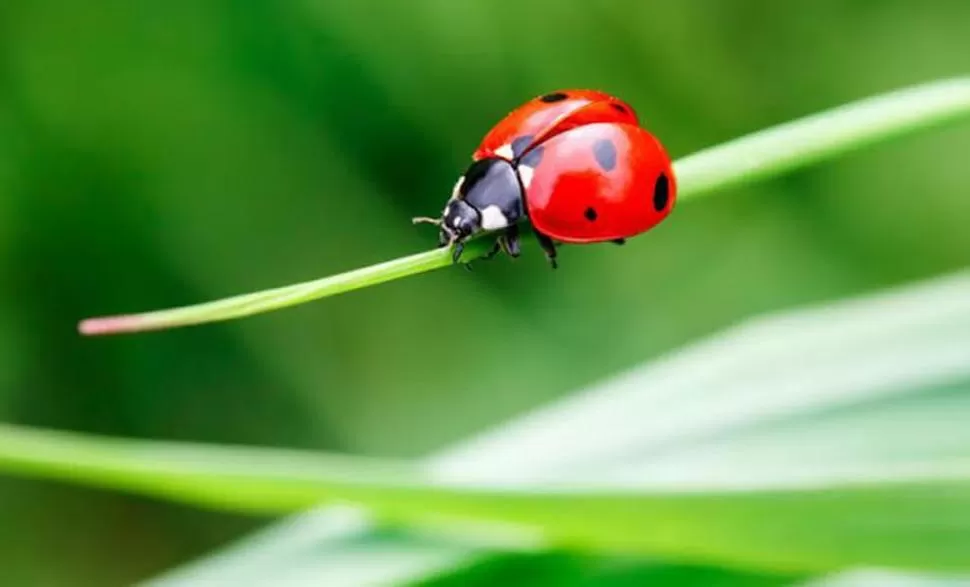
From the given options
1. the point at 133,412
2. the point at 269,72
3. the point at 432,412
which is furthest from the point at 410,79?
the point at 133,412

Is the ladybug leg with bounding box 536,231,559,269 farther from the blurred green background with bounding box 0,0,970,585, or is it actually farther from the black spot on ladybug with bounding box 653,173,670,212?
the blurred green background with bounding box 0,0,970,585

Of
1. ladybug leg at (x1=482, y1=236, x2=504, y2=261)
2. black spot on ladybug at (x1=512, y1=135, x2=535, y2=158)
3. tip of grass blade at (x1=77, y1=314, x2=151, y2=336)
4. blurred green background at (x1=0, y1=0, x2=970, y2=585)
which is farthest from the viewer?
blurred green background at (x1=0, y1=0, x2=970, y2=585)

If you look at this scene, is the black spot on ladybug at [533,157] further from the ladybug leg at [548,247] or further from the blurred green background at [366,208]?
the blurred green background at [366,208]

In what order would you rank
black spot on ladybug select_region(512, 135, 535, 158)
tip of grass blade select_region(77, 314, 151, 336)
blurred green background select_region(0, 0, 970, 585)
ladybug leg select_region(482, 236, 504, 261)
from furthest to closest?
blurred green background select_region(0, 0, 970, 585) → black spot on ladybug select_region(512, 135, 535, 158) → ladybug leg select_region(482, 236, 504, 261) → tip of grass blade select_region(77, 314, 151, 336)

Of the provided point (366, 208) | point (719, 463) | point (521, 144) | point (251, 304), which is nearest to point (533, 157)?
point (521, 144)

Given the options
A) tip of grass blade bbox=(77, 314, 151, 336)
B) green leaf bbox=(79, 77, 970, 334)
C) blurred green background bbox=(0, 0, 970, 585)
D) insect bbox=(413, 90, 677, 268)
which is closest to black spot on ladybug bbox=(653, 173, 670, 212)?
insect bbox=(413, 90, 677, 268)

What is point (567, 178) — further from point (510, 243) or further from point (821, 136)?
point (821, 136)

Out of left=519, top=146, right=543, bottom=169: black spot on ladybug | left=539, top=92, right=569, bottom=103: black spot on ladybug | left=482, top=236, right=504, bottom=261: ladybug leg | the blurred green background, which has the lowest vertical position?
left=482, top=236, right=504, bottom=261: ladybug leg
